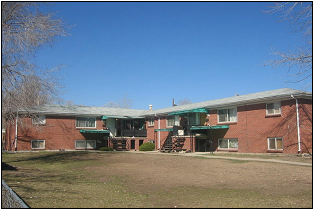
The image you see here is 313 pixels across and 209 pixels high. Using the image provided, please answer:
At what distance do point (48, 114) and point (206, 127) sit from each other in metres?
16.2

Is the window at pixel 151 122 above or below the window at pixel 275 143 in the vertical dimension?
above

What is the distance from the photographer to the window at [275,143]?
20.8 m

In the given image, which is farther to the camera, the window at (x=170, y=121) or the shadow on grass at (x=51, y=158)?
the window at (x=170, y=121)

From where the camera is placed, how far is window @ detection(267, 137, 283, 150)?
20.8 meters

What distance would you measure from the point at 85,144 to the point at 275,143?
2059 cm

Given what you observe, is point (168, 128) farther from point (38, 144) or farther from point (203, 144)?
point (38, 144)

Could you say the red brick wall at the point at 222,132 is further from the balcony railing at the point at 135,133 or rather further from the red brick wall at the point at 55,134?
the balcony railing at the point at 135,133

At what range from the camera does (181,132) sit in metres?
29.2

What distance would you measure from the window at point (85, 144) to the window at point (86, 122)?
171 cm

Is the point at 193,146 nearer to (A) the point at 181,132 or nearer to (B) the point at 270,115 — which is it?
(A) the point at 181,132

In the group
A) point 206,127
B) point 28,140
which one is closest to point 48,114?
point 28,140

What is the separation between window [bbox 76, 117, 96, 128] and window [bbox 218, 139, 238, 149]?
49.0ft

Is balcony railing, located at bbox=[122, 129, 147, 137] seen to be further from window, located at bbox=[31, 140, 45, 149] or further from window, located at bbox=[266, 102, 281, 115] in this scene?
window, located at bbox=[266, 102, 281, 115]

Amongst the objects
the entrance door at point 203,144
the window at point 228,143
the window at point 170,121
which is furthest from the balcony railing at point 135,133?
the window at point 228,143
